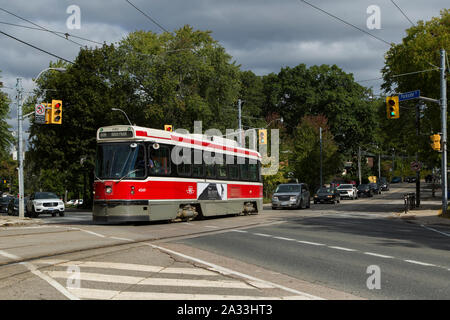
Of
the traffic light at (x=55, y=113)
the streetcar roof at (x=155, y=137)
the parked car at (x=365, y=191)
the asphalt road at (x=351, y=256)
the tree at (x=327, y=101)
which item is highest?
the tree at (x=327, y=101)

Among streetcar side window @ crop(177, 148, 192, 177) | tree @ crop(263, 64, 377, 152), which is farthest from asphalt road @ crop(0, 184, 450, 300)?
tree @ crop(263, 64, 377, 152)

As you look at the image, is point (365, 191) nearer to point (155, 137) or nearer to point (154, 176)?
point (155, 137)

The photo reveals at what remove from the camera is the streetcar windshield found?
59.7 ft

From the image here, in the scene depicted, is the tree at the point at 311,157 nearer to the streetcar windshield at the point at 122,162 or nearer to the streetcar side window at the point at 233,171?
the streetcar side window at the point at 233,171

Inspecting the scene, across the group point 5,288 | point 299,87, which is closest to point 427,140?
point 5,288

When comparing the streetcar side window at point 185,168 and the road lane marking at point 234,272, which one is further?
the streetcar side window at point 185,168

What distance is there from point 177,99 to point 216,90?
5.23 m

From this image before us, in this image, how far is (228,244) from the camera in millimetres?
13320

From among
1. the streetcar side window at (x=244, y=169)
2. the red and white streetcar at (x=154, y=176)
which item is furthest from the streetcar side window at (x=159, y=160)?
the streetcar side window at (x=244, y=169)

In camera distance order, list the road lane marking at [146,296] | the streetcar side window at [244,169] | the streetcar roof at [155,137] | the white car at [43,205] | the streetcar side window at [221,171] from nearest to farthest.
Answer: the road lane marking at [146,296], the streetcar roof at [155,137], the streetcar side window at [221,171], the streetcar side window at [244,169], the white car at [43,205]

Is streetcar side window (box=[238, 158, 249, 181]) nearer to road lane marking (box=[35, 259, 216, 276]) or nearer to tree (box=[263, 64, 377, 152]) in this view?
road lane marking (box=[35, 259, 216, 276])

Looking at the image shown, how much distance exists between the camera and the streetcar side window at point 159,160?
61.4 feet

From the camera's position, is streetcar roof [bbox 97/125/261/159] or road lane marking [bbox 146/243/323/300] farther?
streetcar roof [bbox 97/125/261/159]

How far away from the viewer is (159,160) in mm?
19172
